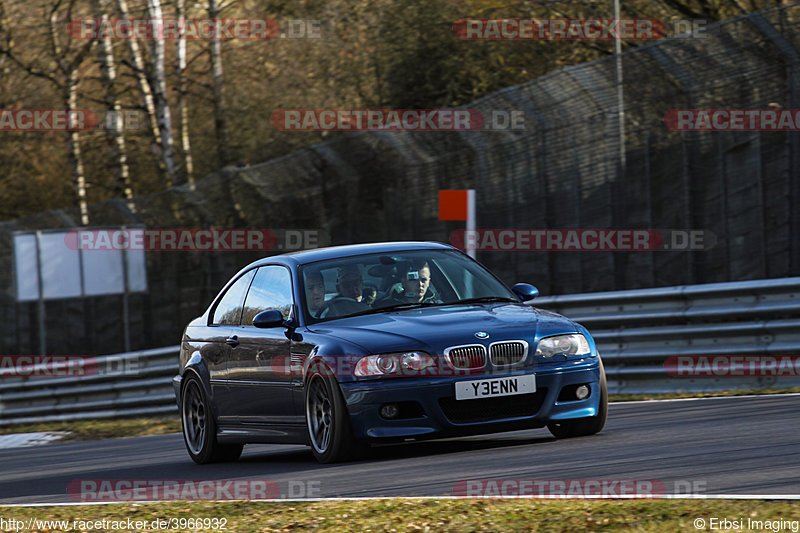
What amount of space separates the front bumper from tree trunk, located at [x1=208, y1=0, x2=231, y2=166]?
23274 mm

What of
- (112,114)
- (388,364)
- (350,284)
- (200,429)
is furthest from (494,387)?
(112,114)

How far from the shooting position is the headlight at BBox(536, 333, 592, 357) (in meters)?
9.20

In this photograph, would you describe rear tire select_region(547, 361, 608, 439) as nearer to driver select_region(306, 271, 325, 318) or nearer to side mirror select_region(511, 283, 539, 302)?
side mirror select_region(511, 283, 539, 302)

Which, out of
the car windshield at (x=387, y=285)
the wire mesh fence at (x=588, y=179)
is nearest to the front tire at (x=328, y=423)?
the car windshield at (x=387, y=285)

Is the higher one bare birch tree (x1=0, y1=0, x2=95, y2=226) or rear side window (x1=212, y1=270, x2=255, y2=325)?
bare birch tree (x1=0, y1=0, x2=95, y2=226)

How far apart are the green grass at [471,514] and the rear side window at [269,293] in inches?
106

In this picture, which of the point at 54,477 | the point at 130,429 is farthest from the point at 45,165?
the point at 54,477

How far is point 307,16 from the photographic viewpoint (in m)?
32.5

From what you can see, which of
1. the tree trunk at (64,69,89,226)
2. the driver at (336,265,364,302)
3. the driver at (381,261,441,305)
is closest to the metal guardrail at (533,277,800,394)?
the driver at (381,261,441,305)

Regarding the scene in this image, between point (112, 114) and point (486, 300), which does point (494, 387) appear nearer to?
point (486, 300)

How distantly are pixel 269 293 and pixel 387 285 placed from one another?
1033 millimetres

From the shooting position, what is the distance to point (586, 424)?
9.75 m

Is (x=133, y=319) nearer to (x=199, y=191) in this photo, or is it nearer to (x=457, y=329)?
(x=199, y=191)

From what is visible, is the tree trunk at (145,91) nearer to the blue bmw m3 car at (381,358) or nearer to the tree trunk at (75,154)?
Answer: the tree trunk at (75,154)
